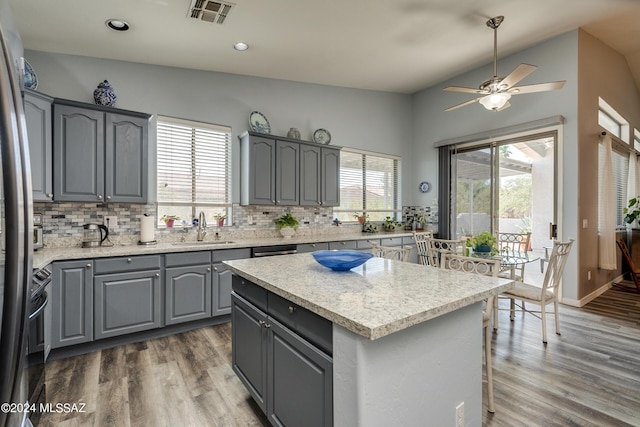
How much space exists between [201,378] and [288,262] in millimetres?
1158

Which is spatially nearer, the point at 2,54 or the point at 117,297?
the point at 2,54

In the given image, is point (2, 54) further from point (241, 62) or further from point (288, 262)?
point (241, 62)

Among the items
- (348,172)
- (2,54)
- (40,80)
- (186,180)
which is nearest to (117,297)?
(186,180)

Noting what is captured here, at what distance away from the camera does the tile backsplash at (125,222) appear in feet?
10.0

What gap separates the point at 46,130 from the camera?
9.00 feet

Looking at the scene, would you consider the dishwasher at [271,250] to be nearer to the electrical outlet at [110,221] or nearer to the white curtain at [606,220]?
the electrical outlet at [110,221]

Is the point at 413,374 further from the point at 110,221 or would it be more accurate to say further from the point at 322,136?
the point at 322,136

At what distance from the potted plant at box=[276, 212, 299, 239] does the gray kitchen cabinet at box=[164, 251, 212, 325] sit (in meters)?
1.29

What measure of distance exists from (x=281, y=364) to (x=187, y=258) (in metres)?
2.10

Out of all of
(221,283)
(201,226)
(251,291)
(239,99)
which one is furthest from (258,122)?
(251,291)

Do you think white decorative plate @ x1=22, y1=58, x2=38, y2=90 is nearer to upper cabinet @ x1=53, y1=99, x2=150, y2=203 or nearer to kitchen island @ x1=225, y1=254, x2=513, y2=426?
upper cabinet @ x1=53, y1=99, x2=150, y2=203

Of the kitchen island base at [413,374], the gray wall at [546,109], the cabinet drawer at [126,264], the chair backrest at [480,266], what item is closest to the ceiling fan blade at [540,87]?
the gray wall at [546,109]

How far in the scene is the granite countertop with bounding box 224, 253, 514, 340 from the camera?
1.10 meters

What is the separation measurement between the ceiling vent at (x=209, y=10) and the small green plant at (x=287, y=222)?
2.54m
